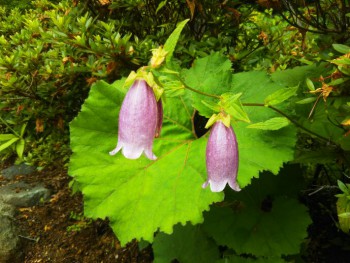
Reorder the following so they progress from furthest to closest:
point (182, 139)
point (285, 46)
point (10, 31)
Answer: point (10, 31)
point (285, 46)
point (182, 139)

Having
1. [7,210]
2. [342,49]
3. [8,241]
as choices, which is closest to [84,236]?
[8,241]

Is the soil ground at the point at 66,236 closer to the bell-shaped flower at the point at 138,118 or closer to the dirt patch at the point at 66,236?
the dirt patch at the point at 66,236

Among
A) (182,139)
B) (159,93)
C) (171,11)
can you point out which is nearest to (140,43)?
(171,11)

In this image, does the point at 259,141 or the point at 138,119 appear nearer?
the point at 138,119

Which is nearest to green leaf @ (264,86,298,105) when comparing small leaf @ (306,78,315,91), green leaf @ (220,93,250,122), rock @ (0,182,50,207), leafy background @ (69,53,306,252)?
small leaf @ (306,78,315,91)

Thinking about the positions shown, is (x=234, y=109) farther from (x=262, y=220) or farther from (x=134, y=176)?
(x=262, y=220)

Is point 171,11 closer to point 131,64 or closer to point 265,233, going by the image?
point 131,64
